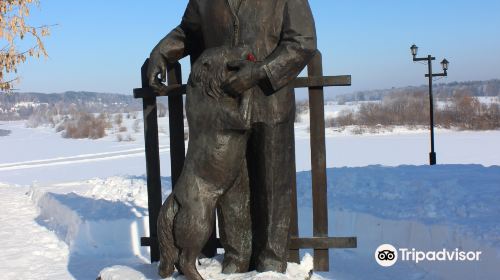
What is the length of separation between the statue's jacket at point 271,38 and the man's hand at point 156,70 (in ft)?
1.48

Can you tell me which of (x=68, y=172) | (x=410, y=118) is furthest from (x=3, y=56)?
(x=410, y=118)

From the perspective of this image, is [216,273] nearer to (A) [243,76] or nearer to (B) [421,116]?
(A) [243,76]

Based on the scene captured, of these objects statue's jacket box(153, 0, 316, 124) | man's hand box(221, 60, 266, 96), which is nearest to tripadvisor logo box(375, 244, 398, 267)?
statue's jacket box(153, 0, 316, 124)

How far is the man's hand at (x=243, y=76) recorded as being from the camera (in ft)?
10.4

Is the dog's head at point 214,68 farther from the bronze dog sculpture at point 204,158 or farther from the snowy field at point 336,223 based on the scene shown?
the snowy field at point 336,223

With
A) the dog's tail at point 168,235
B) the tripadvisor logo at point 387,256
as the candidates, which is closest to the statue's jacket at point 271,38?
the dog's tail at point 168,235

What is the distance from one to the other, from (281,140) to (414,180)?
5487mm

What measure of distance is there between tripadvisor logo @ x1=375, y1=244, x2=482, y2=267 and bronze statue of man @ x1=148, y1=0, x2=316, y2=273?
9.15 ft

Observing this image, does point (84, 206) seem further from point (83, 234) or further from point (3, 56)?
point (3, 56)

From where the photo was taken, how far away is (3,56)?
989cm

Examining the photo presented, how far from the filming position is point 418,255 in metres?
6.20

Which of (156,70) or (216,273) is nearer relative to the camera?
(216,273)

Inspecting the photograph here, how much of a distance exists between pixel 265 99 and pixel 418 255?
3.66 m

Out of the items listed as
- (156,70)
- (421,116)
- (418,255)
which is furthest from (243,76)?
(421,116)
